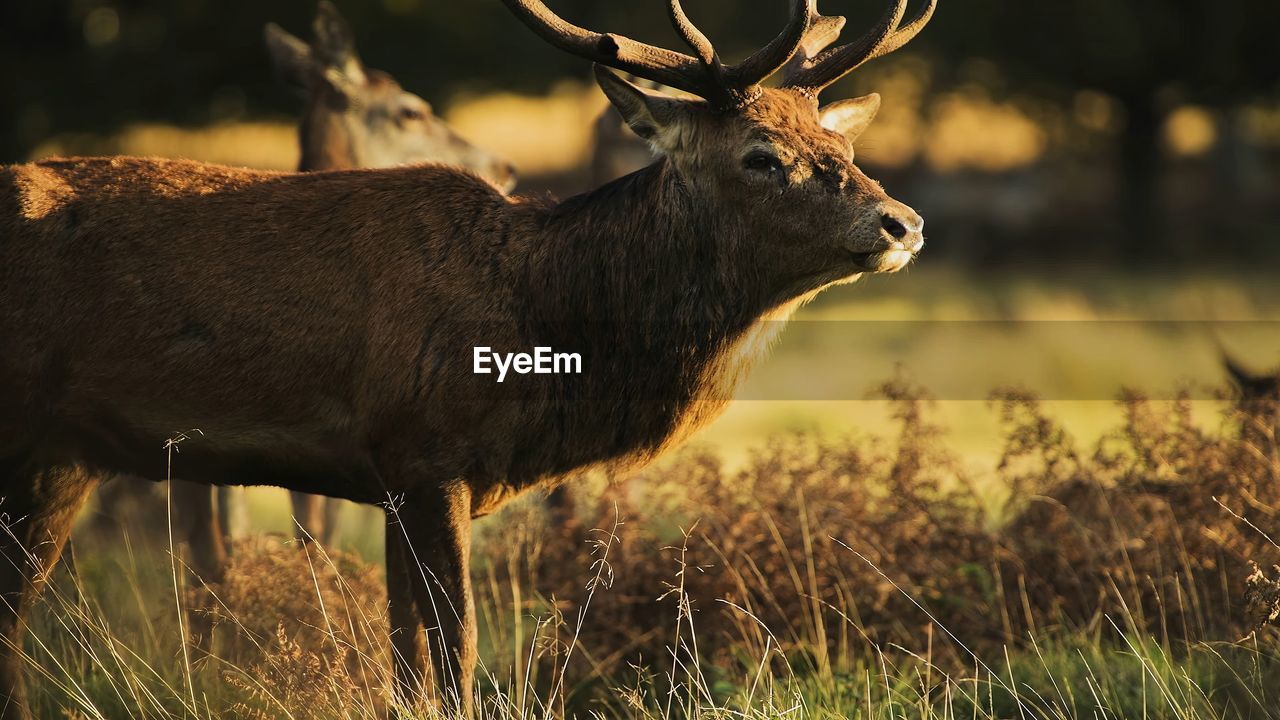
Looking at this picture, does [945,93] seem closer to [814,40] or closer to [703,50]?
[814,40]

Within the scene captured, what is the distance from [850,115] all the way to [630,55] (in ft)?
4.08

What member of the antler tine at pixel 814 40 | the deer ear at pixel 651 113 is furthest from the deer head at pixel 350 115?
the deer ear at pixel 651 113

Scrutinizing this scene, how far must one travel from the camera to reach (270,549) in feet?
22.3

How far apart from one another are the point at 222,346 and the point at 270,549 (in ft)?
5.44

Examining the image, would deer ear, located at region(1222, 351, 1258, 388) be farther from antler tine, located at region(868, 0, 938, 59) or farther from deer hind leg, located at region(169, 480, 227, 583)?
deer hind leg, located at region(169, 480, 227, 583)

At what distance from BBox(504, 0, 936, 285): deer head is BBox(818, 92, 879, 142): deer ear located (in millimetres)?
295

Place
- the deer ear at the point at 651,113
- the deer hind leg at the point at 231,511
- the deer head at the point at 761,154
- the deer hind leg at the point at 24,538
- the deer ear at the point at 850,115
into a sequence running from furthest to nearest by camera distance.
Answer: the deer hind leg at the point at 231,511 < the deer ear at the point at 850,115 < the deer hind leg at the point at 24,538 < the deer ear at the point at 651,113 < the deer head at the point at 761,154

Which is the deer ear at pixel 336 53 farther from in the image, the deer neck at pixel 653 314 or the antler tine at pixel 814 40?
the deer neck at pixel 653 314

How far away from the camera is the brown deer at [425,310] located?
17.5 ft

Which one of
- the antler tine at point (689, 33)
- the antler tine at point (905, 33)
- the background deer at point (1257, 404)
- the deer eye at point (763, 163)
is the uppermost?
the antler tine at point (905, 33)

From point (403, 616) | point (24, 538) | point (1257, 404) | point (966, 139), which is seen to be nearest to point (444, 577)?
point (403, 616)

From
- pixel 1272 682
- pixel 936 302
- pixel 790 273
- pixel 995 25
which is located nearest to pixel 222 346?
pixel 790 273

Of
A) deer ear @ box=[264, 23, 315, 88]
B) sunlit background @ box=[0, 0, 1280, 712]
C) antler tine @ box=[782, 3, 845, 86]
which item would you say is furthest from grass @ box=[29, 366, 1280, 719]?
sunlit background @ box=[0, 0, 1280, 712]

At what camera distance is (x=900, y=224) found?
521cm
